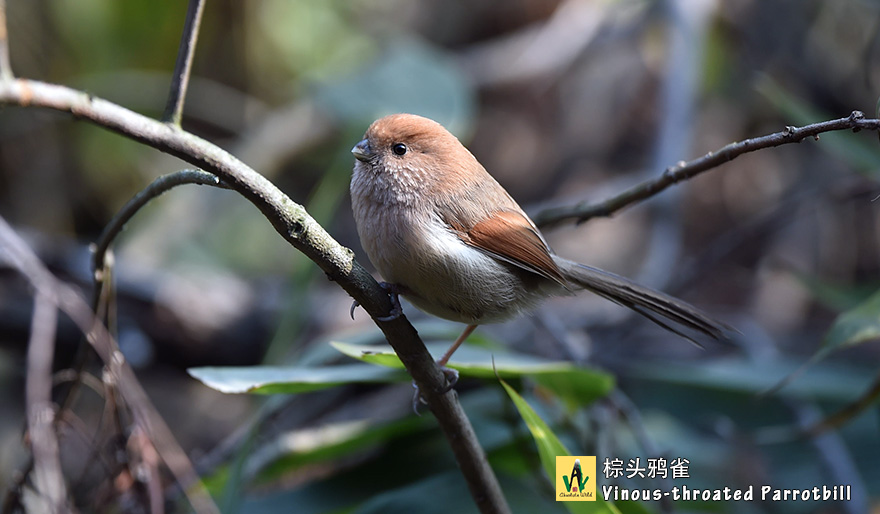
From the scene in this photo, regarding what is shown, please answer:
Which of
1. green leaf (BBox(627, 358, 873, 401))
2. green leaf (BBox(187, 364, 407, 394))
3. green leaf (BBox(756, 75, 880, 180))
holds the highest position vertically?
green leaf (BBox(756, 75, 880, 180))

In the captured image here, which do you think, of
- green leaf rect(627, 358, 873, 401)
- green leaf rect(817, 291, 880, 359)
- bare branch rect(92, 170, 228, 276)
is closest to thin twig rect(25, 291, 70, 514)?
bare branch rect(92, 170, 228, 276)

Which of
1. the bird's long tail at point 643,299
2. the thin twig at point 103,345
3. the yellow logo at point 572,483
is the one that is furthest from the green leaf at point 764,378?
the thin twig at point 103,345

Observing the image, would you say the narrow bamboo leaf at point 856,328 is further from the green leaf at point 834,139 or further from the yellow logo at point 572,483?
the green leaf at point 834,139

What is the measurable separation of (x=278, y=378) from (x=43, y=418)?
0.65m

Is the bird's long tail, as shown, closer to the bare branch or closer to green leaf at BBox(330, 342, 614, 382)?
green leaf at BBox(330, 342, 614, 382)

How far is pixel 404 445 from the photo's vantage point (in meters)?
3.03

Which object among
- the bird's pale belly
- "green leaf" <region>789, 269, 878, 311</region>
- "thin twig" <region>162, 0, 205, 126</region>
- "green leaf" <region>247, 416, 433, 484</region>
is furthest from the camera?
"green leaf" <region>789, 269, 878, 311</region>

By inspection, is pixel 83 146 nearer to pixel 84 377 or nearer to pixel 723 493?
pixel 84 377

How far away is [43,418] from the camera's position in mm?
1833

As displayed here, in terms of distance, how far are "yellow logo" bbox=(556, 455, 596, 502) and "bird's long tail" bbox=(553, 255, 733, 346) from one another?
61 centimetres

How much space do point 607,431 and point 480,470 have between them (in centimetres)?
140

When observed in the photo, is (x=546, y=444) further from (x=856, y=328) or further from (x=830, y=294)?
(x=830, y=294)

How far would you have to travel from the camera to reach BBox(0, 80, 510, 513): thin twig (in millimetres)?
1287

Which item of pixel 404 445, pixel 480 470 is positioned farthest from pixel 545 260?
pixel 404 445
